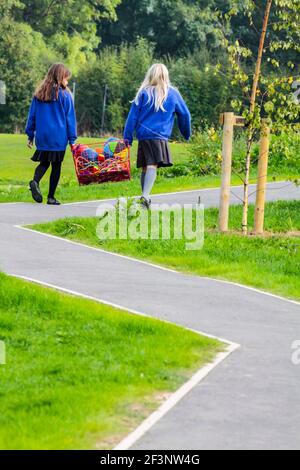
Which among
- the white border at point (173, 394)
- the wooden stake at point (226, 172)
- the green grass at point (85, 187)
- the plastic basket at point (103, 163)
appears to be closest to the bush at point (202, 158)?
the green grass at point (85, 187)

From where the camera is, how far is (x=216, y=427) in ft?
23.5

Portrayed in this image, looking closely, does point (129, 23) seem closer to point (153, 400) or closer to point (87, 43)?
point (87, 43)

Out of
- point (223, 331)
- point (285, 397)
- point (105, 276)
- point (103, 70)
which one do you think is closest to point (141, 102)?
point (105, 276)

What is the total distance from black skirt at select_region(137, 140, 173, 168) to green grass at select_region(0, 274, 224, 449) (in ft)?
17.4

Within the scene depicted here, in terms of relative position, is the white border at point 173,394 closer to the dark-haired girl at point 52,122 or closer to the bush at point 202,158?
the dark-haired girl at point 52,122

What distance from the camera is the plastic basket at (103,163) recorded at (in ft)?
73.8

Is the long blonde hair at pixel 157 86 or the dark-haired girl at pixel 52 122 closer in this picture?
the long blonde hair at pixel 157 86

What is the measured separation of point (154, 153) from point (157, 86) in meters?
0.86

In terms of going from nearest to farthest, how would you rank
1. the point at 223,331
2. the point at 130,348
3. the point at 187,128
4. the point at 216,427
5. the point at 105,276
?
1. the point at 216,427
2. the point at 130,348
3. the point at 223,331
4. the point at 105,276
5. the point at 187,128

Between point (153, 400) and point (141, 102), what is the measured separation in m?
8.60

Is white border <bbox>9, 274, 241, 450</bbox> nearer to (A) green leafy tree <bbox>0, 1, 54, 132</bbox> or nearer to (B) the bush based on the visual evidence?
(B) the bush

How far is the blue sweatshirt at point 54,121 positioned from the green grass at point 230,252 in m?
A: 2.36

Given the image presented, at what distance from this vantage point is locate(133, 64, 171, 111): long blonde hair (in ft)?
51.4

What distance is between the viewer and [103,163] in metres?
23.0
